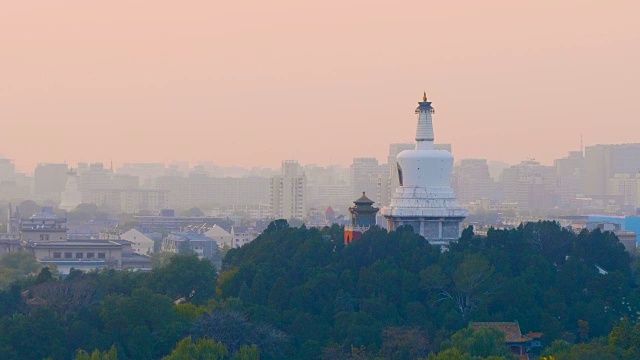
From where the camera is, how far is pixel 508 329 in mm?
37219

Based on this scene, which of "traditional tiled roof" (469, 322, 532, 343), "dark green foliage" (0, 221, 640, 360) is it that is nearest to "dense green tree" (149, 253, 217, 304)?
"dark green foliage" (0, 221, 640, 360)

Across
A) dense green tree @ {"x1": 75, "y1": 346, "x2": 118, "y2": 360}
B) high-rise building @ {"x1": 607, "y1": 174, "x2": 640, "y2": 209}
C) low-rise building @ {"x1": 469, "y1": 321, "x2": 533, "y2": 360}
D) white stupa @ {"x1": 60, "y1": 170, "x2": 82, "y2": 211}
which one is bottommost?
dense green tree @ {"x1": 75, "y1": 346, "x2": 118, "y2": 360}

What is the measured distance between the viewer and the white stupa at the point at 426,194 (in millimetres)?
44156

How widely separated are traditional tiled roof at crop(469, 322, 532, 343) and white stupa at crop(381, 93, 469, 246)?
6.97 m

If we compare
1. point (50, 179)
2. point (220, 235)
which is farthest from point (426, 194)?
point (50, 179)

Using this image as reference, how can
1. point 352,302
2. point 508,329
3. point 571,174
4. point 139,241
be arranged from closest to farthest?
point 508,329
point 352,302
point 139,241
point 571,174

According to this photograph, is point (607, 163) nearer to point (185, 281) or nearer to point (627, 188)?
point (627, 188)

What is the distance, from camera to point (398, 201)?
44500 mm

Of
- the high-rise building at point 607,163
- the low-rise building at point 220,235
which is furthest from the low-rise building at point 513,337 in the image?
the high-rise building at point 607,163

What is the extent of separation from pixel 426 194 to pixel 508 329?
299 inches

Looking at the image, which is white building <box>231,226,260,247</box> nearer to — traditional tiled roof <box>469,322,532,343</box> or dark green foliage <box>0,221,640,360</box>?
dark green foliage <box>0,221,640,360</box>

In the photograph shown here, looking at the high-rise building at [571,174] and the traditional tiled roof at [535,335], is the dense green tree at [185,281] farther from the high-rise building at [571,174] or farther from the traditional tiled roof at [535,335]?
the high-rise building at [571,174]

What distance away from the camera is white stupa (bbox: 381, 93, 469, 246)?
1738 inches

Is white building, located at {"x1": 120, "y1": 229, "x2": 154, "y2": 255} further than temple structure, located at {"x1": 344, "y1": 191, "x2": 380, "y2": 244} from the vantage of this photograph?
Yes
